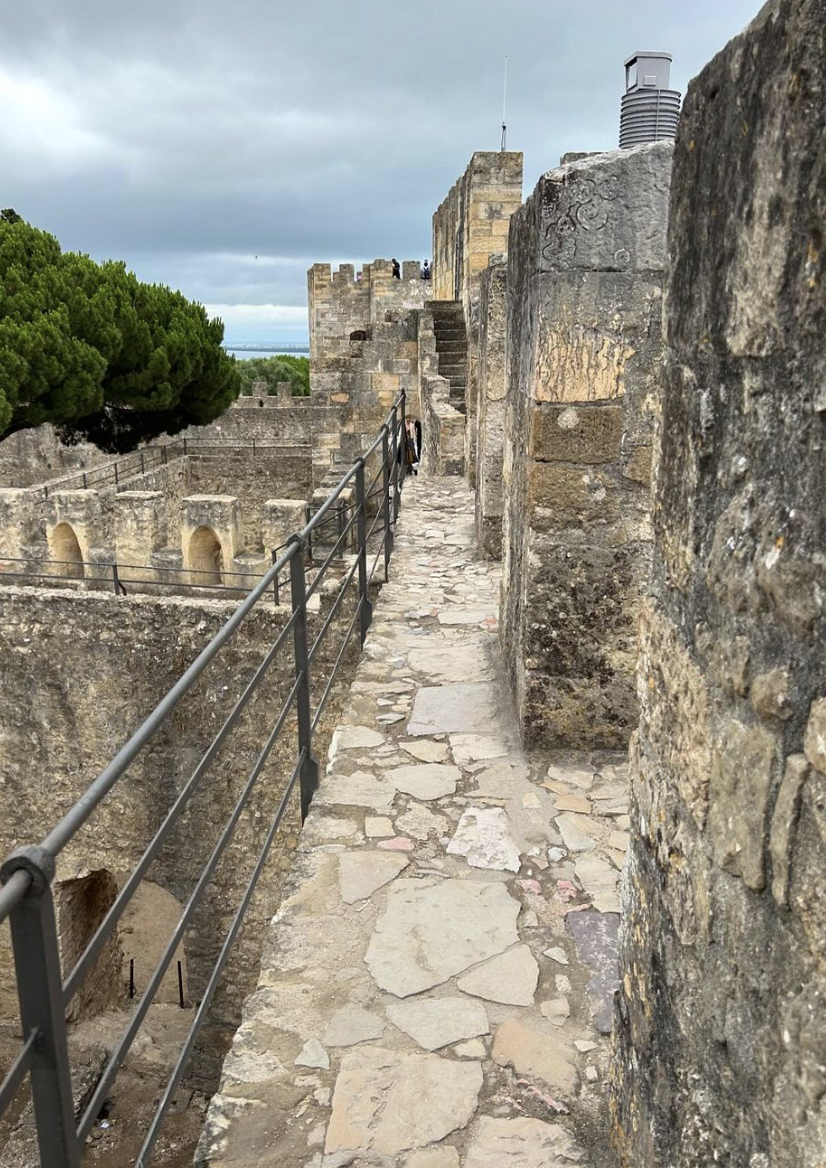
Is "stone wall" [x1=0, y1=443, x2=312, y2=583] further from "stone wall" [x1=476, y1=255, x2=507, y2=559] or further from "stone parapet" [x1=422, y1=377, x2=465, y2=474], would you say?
"stone wall" [x1=476, y1=255, x2=507, y2=559]

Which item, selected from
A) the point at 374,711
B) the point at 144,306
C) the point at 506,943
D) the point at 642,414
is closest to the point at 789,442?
the point at 506,943

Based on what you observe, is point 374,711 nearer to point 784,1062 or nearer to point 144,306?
point 784,1062

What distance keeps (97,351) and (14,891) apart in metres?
20.5

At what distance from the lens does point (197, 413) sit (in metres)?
22.9

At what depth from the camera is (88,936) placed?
29.8 ft

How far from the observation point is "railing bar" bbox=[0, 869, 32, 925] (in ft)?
3.67

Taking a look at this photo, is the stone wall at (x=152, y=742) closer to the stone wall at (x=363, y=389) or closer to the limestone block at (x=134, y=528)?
the stone wall at (x=363, y=389)

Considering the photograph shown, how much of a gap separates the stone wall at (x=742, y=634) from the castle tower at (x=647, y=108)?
4.84 metres

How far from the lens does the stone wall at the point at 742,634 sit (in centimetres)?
98

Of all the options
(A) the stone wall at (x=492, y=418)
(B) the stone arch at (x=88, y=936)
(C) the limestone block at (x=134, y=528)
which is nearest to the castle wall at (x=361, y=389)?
(C) the limestone block at (x=134, y=528)

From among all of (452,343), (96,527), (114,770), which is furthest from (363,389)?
(114,770)

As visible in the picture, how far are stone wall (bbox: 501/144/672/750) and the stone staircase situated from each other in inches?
437

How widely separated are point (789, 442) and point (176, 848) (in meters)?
7.62

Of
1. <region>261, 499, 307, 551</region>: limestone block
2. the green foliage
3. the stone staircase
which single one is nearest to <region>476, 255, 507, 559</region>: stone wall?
<region>261, 499, 307, 551</region>: limestone block
